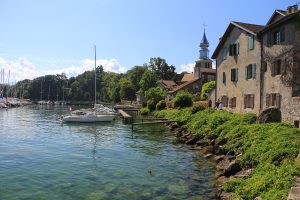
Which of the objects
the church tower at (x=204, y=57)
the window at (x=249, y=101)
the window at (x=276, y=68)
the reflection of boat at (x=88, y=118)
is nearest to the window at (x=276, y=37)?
the window at (x=276, y=68)

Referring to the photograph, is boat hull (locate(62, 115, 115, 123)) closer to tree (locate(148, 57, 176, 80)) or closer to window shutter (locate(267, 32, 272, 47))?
window shutter (locate(267, 32, 272, 47))

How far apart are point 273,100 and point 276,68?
3.01 metres

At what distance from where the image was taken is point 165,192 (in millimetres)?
18734

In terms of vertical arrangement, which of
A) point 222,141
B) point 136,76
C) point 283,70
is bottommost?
point 222,141

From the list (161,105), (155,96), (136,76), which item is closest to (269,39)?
(161,105)

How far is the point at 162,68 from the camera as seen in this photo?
139250 mm

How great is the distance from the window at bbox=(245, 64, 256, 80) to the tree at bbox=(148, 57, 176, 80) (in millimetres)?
100185

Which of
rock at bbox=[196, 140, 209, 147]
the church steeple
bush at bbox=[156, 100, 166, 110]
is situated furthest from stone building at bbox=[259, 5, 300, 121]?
the church steeple

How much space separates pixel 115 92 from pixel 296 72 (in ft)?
361

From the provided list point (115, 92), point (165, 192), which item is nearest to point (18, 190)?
point (165, 192)

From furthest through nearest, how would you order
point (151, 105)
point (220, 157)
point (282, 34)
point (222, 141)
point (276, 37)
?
point (151, 105) → point (276, 37) → point (282, 34) → point (222, 141) → point (220, 157)

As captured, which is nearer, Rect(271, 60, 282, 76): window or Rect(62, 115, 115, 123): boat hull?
Rect(271, 60, 282, 76): window

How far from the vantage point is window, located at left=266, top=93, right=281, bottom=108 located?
31.3 metres

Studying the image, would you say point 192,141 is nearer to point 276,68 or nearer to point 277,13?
point 276,68
